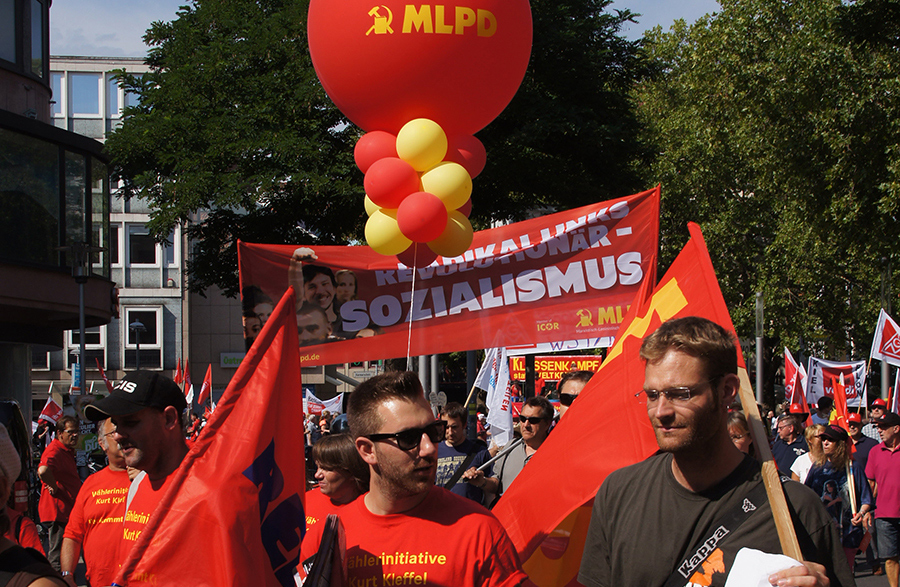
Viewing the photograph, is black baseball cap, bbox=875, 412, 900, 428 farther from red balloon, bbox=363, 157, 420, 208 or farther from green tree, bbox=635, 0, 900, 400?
green tree, bbox=635, 0, 900, 400

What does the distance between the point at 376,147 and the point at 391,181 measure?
0.35m

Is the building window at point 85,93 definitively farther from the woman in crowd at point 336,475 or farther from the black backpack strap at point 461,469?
the woman in crowd at point 336,475

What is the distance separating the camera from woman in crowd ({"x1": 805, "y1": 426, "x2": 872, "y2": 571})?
29.6 ft

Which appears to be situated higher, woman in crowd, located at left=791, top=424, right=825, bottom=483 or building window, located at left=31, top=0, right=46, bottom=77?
building window, located at left=31, top=0, right=46, bottom=77

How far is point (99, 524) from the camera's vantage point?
4676mm

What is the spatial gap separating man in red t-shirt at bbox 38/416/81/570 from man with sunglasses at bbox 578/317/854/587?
8.47 meters

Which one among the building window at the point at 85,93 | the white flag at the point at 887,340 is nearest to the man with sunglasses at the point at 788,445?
the white flag at the point at 887,340

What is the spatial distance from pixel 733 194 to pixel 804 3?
1112cm

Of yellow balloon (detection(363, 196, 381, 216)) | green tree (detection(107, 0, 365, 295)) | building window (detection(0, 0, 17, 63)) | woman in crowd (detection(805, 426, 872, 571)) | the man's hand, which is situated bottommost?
woman in crowd (detection(805, 426, 872, 571))

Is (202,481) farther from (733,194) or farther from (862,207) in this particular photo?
(733,194)

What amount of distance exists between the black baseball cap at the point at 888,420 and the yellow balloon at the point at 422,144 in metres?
6.65

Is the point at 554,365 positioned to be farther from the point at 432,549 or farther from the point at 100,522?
the point at 432,549

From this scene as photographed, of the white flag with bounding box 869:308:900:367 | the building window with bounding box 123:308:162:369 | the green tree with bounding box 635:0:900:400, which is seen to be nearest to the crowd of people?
the green tree with bounding box 635:0:900:400

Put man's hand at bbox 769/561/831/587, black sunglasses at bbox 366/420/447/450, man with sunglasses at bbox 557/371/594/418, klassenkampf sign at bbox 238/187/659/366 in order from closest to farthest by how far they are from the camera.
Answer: man's hand at bbox 769/561/831/587, black sunglasses at bbox 366/420/447/450, man with sunglasses at bbox 557/371/594/418, klassenkampf sign at bbox 238/187/659/366
